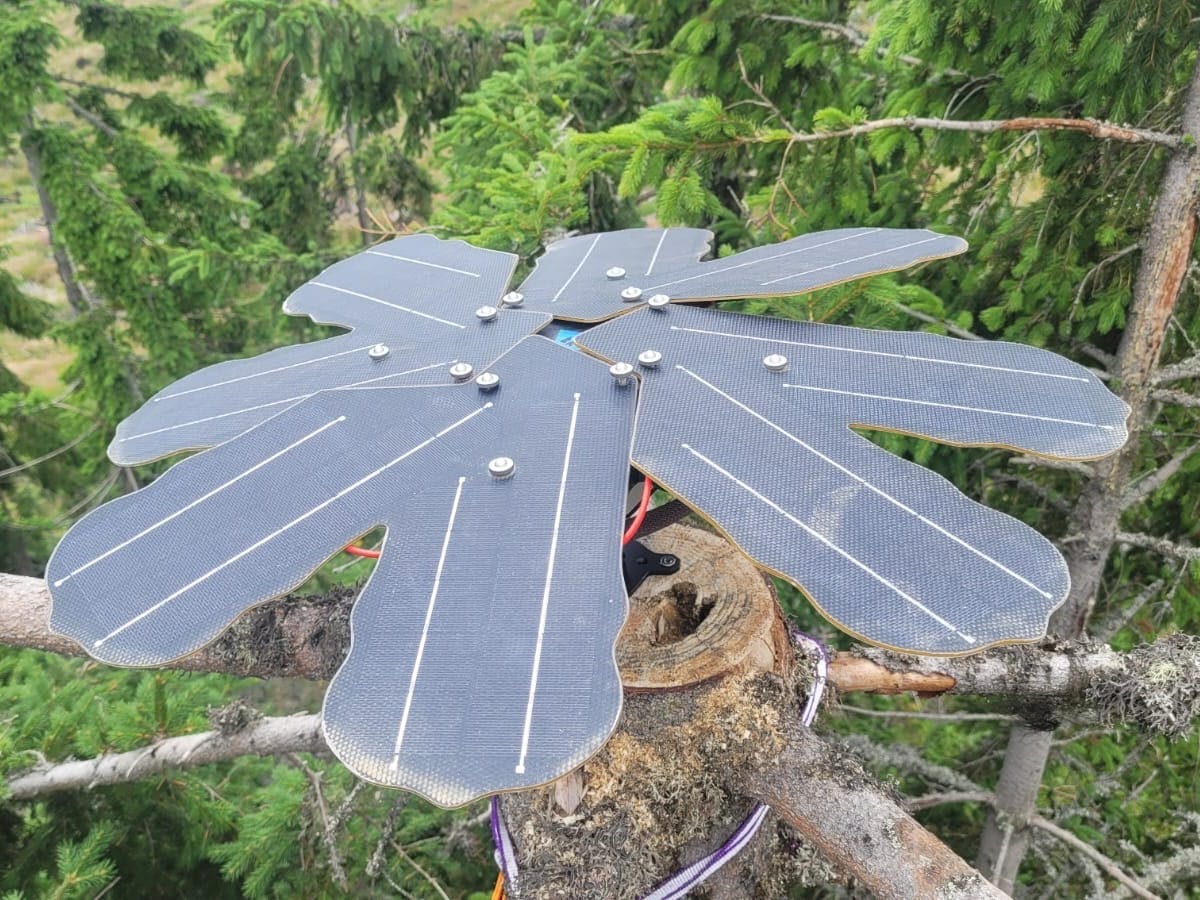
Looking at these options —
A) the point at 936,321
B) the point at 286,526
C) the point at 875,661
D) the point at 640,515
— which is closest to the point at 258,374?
the point at 286,526

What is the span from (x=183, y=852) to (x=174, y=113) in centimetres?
718

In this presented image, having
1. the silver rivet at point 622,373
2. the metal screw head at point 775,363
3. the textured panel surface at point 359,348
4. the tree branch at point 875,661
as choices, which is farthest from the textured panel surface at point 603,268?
the tree branch at point 875,661

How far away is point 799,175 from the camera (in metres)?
3.65

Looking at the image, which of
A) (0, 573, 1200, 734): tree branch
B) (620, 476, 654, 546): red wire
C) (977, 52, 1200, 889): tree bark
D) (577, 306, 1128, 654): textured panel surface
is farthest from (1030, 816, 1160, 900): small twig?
(620, 476, 654, 546): red wire

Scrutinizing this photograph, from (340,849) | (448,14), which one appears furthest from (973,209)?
(448,14)

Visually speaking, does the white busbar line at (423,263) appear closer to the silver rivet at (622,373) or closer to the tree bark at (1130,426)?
the silver rivet at (622,373)

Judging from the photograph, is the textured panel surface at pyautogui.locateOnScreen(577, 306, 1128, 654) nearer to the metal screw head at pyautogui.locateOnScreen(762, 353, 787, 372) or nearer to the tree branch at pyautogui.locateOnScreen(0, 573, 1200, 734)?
the metal screw head at pyautogui.locateOnScreen(762, 353, 787, 372)

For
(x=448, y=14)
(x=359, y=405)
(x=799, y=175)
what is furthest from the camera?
(x=448, y=14)

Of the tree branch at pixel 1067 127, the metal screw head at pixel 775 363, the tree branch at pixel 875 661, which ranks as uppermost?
the tree branch at pixel 1067 127

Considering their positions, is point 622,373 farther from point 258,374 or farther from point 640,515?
point 258,374

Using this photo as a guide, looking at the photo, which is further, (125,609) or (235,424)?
(235,424)

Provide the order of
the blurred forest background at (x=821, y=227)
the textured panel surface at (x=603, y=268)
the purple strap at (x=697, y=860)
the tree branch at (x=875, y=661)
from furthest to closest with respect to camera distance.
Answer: the blurred forest background at (x=821, y=227), the textured panel surface at (x=603, y=268), the tree branch at (x=875, y=661), the purple strap at (x=697, y=860)

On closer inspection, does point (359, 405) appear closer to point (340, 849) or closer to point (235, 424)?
point (235, 424)

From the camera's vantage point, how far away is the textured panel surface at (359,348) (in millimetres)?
2102
